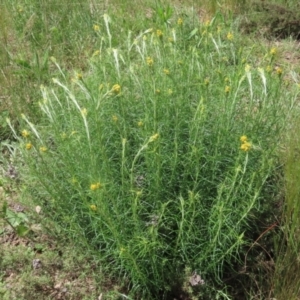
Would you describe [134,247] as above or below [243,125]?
below

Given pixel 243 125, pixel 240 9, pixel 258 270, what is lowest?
pixel 258 270

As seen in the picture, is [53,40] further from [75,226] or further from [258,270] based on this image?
[258,270]

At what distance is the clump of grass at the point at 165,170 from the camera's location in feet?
6.80

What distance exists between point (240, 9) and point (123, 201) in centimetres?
268

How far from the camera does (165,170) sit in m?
2.26

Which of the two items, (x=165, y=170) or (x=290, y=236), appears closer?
(x=290, y=236)

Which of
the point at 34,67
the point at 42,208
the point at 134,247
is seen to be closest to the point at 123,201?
the point at 134,247

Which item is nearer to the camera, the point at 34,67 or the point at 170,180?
the point at 170,180

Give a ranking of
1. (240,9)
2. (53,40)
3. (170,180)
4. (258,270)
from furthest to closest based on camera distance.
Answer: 1. (240,9)
2. (53,40)
3. (258,270)
4. (170,180)

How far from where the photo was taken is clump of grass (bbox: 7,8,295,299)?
6.80 ft

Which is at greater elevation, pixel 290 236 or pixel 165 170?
pixel 165 170

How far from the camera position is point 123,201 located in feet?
7.10

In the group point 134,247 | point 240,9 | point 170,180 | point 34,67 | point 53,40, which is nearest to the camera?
point 134,247

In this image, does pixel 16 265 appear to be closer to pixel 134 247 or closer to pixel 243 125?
pixel 134 247
